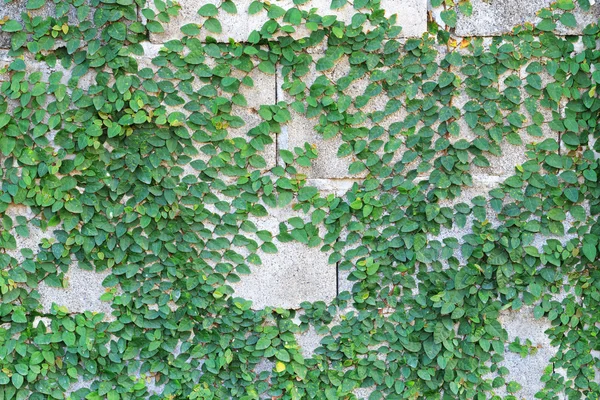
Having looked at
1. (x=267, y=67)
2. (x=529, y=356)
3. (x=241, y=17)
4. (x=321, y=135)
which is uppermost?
(x=241, y=17)

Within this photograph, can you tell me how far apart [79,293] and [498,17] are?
6.26 ft

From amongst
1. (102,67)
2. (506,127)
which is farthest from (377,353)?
(102,67)

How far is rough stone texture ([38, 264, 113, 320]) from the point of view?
2377 millimetres

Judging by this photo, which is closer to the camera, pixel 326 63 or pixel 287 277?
pixel 326 63

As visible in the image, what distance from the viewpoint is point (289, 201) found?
7.72 feet

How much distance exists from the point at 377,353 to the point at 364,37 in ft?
4.00

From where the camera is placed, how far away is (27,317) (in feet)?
7.79

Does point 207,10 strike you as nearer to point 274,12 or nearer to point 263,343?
point 274,12

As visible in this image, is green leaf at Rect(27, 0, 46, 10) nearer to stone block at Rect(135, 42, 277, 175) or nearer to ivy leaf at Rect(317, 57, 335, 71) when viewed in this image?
stone block at Rect(135, 42, 277, 175)

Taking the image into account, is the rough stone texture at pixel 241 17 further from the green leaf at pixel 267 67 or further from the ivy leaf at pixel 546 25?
the ivy leaf at pixel 546 25

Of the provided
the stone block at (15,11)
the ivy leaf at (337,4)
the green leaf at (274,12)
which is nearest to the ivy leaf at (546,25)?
the ivy leaf at (337,4)

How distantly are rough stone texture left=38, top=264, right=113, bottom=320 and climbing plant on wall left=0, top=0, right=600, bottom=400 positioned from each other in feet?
0.10

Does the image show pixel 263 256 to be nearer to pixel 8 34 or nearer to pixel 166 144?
pixel 166 144

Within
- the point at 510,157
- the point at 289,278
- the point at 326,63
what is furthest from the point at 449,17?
the point at 289,278
